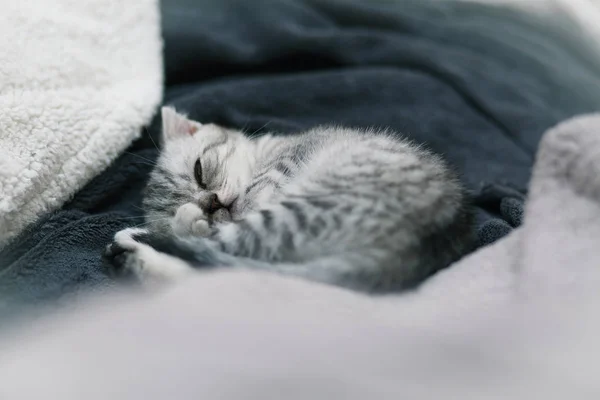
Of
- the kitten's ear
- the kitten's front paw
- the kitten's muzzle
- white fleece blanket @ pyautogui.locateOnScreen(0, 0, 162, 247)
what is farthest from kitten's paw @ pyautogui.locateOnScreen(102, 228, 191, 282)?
the kitten's ear

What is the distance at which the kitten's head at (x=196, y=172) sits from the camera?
3.76 feet

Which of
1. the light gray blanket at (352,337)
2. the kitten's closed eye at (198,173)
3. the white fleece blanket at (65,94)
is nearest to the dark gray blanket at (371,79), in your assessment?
the white fleece blanket at (65,94)

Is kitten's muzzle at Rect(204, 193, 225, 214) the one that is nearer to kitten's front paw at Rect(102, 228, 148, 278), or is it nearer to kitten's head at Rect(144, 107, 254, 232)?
kitten's head at Rect(144, 107, 254, 232)

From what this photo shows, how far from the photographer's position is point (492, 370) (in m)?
0.63

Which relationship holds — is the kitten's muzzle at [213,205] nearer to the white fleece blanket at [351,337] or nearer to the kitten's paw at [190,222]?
the kitten's paw at [190,222]

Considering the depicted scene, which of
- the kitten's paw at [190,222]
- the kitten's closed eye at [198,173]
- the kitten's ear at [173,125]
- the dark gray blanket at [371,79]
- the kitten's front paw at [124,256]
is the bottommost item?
the kitten's front paw at [124,256]

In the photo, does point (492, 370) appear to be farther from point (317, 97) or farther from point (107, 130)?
point (317, 97)

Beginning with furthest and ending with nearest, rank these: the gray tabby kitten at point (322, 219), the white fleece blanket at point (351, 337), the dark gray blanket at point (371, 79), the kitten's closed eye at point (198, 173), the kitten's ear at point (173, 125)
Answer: the dark gray blanket at point (371, 79) → the kitten's ear at point (173, 125) → the kitten's closed eye at point (198, 173) → the gray tabby kitten at point (322, 219) → the white fleece blanket at point (351, 337)

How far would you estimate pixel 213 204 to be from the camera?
1.12m

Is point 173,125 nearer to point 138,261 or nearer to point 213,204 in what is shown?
point 213,204


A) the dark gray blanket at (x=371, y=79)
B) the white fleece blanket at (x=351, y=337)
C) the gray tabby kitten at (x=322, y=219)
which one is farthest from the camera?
the dark gray blanket at (x=371, y=79)

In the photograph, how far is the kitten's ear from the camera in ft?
4.46

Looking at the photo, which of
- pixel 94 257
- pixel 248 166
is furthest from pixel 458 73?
pixel 94 257

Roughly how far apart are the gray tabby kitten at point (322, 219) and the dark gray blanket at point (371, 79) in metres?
0.28
